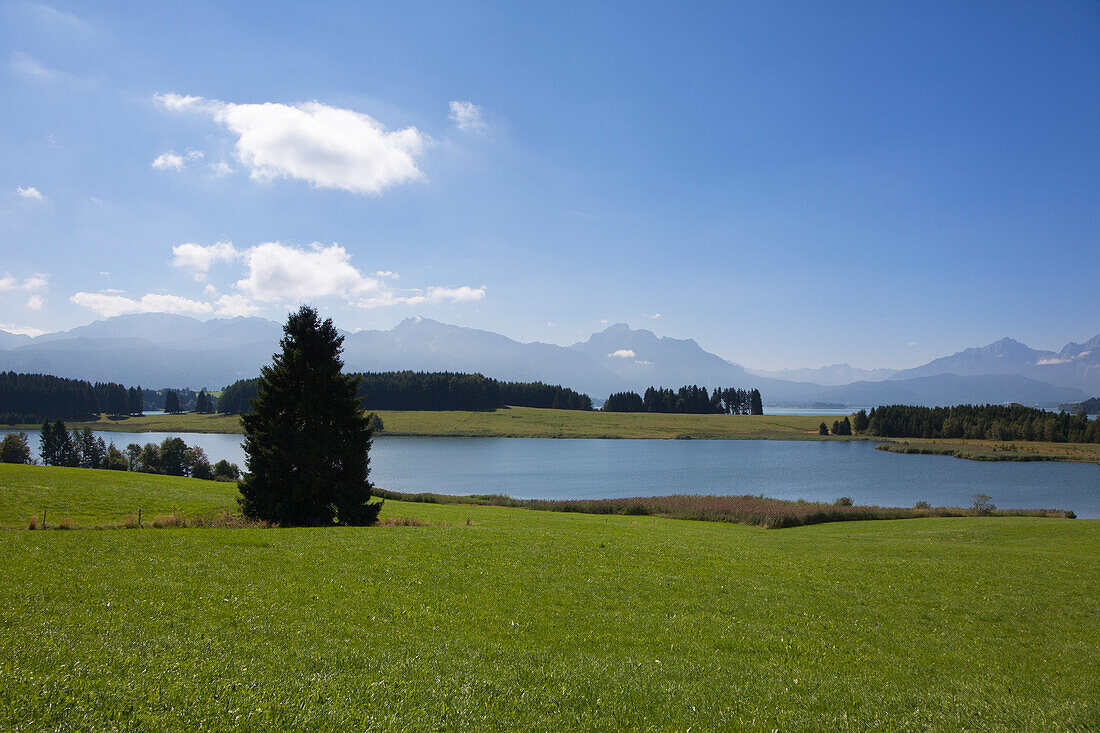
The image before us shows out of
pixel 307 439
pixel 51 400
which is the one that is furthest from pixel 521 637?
pixel 51 400

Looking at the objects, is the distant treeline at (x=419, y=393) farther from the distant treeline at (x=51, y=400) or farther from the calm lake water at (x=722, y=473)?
the calm lake water at (x=722, y=473)

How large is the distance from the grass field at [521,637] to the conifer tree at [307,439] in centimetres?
668

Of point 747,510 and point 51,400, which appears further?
point 51,400

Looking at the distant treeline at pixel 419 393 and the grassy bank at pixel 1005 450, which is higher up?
the distant treeline at pixel 419 393

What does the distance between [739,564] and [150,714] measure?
1385cm

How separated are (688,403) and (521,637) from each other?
165763 mm

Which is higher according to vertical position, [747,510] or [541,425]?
[541,425]

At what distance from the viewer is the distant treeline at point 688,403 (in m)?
169

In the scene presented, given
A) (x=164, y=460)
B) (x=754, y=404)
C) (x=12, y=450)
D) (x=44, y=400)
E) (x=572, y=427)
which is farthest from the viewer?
(x=754, y=404)

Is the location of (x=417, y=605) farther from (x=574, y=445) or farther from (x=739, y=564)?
(x=574, y=445)

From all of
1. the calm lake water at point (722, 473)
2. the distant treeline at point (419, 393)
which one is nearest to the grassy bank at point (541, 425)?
the distant treeline at point (419, 393)

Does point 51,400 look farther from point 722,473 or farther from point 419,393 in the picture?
point 722,473

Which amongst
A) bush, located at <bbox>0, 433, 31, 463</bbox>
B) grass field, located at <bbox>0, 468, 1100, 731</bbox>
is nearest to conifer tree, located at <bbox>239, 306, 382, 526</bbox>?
grass field, located at <bbox>0, 468, 1100, 731</bbox>

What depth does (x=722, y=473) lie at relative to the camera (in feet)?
218
